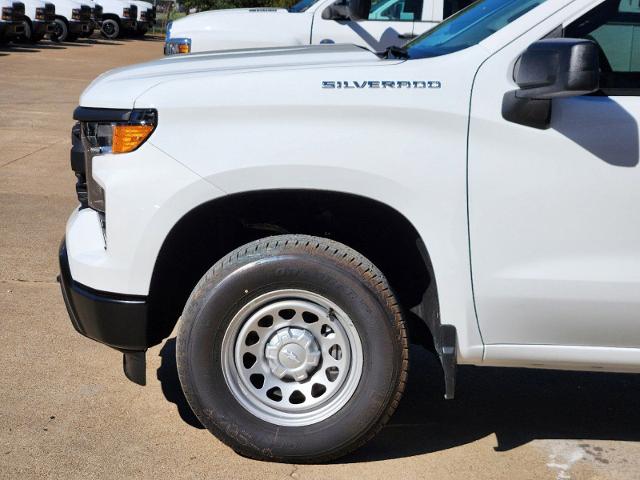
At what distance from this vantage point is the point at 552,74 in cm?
348

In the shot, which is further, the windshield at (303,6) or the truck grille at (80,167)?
the windshield at (303,6)

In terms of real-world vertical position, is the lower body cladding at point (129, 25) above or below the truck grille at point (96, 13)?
below

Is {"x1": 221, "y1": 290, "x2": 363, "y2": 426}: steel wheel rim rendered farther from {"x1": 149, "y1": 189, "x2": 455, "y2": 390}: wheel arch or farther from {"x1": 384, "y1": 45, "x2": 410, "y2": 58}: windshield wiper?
{"x1": 384, "y1": 45, "x2": 410, "y2": 58}: windshield wiper

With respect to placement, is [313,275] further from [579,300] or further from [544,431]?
[544,431]

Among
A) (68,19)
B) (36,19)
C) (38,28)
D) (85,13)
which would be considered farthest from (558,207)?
(85,13)

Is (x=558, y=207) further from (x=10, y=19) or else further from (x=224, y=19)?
(x=10, y=19)

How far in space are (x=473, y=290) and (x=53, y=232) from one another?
4542mm

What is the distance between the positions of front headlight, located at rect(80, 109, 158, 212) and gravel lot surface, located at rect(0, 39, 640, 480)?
0.99 metres

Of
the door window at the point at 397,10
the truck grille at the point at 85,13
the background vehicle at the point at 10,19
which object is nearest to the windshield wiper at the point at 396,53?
the door window at the point at 397,10

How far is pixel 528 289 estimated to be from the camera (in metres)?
3.79

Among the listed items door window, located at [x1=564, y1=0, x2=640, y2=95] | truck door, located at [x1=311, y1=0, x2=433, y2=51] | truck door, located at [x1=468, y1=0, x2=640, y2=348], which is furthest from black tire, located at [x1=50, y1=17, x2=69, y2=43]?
truck door, located at [x1=468, y1=0, x2=640, y2=348]

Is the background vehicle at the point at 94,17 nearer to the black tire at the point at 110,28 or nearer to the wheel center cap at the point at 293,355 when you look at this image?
the black tire at the point at 110,28

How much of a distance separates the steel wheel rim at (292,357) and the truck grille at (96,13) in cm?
3192

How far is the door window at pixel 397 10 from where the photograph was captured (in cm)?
1012
